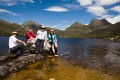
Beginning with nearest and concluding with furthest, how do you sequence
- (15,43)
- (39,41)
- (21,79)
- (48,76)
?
(21,79)
(48,76)
(15,43)
(39,41)

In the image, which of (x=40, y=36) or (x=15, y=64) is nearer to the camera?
(x=15, y=64)

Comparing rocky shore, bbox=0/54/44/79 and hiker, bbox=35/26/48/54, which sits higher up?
hiker, bbox=35/26/48/54

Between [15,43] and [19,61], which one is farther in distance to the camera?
[15,43]

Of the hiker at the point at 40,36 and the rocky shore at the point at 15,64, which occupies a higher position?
the hiker at the point at 40,36

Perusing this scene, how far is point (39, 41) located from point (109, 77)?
1135 cm

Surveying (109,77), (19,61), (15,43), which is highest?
(15,43)

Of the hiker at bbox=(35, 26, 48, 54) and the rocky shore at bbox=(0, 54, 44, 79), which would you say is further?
the hiker at bbox=(35, 26, 48, 54)

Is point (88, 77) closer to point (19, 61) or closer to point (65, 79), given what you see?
point (65, 79)

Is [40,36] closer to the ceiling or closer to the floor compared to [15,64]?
closer to the ceiling

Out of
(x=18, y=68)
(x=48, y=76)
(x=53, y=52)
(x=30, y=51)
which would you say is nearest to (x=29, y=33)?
(x=30, y=51)

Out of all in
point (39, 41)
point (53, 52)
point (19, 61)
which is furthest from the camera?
point (53, 52)

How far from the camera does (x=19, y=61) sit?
17125 millimetres

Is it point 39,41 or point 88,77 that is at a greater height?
point 39,41

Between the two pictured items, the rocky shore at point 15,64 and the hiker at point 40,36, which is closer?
the rocky shore at point 15,64
